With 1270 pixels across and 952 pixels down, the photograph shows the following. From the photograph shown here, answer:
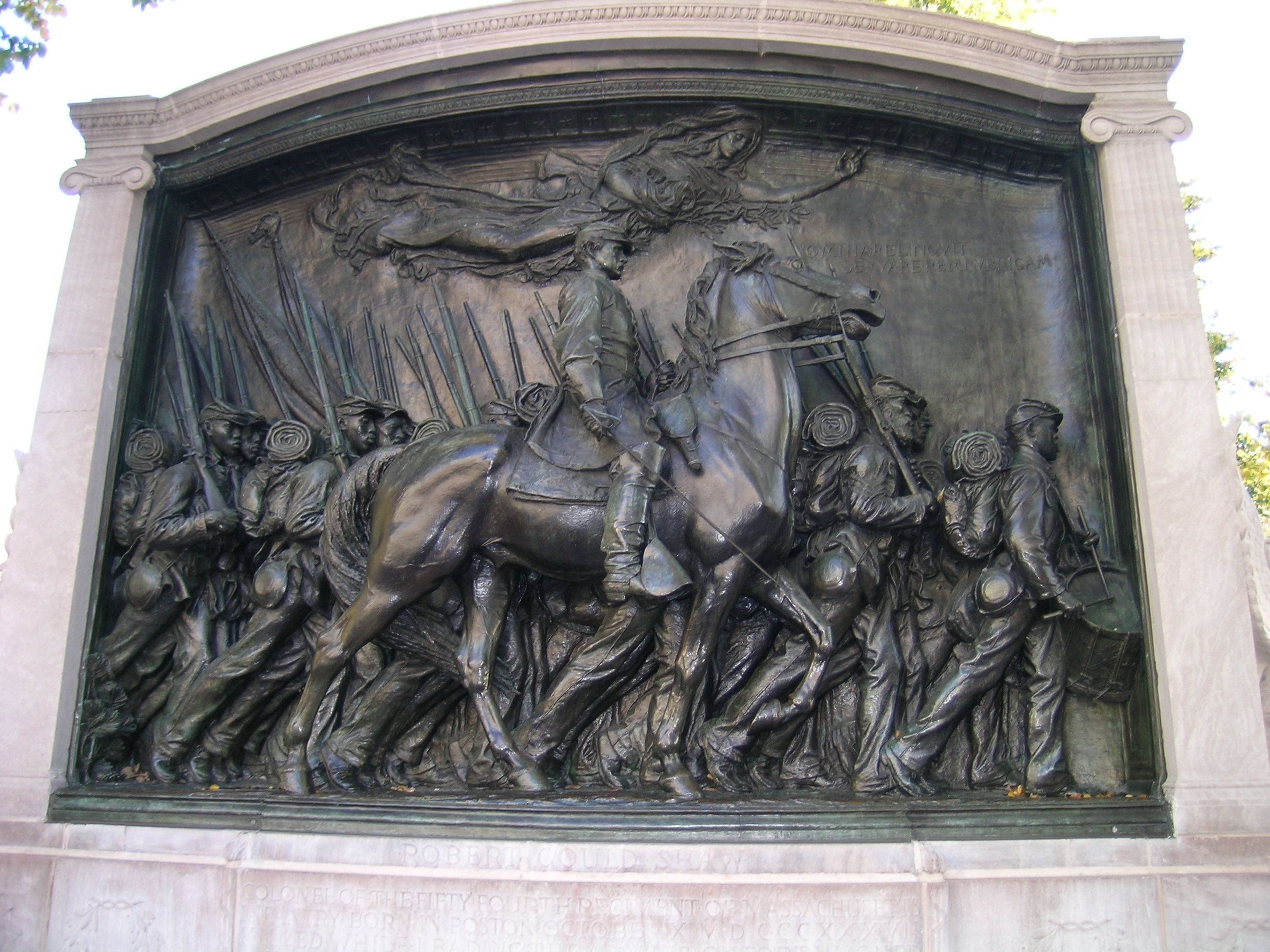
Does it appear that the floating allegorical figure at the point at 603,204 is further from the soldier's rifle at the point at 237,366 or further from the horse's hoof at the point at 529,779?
the horse's hoof at the point at 529,779

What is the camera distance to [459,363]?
8.75 m

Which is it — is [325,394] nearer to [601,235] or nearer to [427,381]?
[427,381]

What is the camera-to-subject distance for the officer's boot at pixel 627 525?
6.72 meters

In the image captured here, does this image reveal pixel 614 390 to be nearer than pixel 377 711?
Yes

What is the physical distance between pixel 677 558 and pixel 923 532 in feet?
6.12

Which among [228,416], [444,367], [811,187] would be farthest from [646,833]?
[811,187]

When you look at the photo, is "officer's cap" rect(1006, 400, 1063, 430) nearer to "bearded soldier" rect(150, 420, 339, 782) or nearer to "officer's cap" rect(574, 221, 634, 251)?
"officer's cap" rect(574, 221, 634, 251)

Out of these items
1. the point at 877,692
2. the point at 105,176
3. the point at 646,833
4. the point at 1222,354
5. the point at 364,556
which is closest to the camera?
the point at 646,833

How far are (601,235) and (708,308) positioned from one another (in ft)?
2.96

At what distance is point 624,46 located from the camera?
28.3ft

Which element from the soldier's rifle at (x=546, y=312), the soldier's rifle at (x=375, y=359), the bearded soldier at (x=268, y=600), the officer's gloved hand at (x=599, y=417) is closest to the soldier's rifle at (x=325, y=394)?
the bearded soldier at (x=268, y=600)

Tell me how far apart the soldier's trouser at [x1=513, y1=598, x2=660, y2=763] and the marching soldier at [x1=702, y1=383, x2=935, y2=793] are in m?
0.77

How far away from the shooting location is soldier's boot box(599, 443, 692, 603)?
672cm

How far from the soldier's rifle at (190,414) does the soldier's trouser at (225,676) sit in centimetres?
93
